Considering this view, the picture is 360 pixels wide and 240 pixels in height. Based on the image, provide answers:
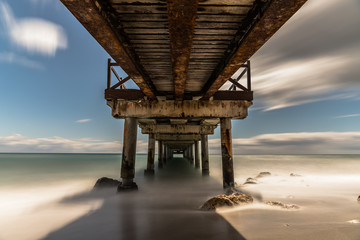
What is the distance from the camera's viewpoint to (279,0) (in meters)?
2.56

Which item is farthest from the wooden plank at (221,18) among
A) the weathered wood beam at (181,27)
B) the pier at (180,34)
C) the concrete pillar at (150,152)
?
the concrete pillar at (150,152)

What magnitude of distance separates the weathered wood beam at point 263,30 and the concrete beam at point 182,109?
3.13 metres

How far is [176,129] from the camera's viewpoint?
15164 mm

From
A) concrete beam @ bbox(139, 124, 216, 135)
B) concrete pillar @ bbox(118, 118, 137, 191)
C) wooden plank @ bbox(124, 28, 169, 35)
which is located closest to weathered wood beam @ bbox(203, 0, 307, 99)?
wooden plank @ bbox(124, 28, 169, 35)

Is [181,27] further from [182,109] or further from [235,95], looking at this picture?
[235,95]

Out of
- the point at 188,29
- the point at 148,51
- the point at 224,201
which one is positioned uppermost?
the point at 148,51

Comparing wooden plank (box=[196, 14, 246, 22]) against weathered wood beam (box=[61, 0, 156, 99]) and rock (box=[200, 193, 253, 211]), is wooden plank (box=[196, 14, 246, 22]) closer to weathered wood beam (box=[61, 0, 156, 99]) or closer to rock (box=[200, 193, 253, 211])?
weathered wood beam (box=[61, 0, 156, 99])

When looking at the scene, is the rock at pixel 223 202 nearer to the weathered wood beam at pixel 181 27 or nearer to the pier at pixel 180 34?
the pier at pixel 180 34

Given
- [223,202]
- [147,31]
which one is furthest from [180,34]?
[223,202]

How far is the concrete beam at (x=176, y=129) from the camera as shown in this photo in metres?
15.0

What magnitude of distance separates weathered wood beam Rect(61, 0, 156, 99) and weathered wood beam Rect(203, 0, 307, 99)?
2.04 meters

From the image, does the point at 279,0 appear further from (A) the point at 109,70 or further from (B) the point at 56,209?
(B) the point at 56,209

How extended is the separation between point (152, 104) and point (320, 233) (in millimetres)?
6183

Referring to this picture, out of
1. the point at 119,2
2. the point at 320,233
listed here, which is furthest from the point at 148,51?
the point at 320,233
